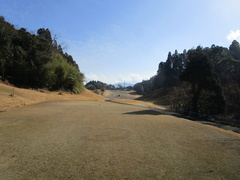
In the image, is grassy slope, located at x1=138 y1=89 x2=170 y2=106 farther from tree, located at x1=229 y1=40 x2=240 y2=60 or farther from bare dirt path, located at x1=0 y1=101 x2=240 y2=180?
bare dirt path, located at x1=0 y1=101 x2=240 y2=180

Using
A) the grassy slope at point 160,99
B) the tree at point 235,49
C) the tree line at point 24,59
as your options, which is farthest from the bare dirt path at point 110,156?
the tree at point 235,49

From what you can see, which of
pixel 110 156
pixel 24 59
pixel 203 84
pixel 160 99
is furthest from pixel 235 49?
pixel 110 156

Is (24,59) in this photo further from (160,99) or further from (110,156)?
(160,99)

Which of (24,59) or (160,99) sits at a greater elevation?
(24,59)

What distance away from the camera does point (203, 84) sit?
16.4m

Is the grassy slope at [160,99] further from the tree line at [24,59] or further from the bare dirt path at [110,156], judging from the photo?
the bare dirt path at [110,156]

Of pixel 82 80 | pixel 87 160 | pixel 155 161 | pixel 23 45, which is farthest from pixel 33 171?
pixel 82 80

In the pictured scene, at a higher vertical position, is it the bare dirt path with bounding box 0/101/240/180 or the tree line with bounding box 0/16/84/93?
the tree line with bounding box 0/16/84/93

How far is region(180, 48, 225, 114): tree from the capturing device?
15359mm

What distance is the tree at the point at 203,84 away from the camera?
15359mm

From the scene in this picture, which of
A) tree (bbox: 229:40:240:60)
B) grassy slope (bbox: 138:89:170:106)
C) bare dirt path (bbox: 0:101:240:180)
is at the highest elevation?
tree (bbox: 229:40:240:60)

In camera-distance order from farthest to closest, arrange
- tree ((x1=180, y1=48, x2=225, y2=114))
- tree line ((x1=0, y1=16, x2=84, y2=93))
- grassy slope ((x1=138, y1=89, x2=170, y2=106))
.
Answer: grassy slope ((x1=138, y1=89, x2=170, y2=106))
tree line ((x1=0, y1=16, x2=84, y2=93))
tree ((x1=180, y1=48, x2=225, y2=114))

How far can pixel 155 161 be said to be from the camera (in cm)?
399

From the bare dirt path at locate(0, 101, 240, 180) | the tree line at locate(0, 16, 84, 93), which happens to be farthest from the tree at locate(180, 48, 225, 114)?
A: the tree line at locate(0, 16, 84, 93)
